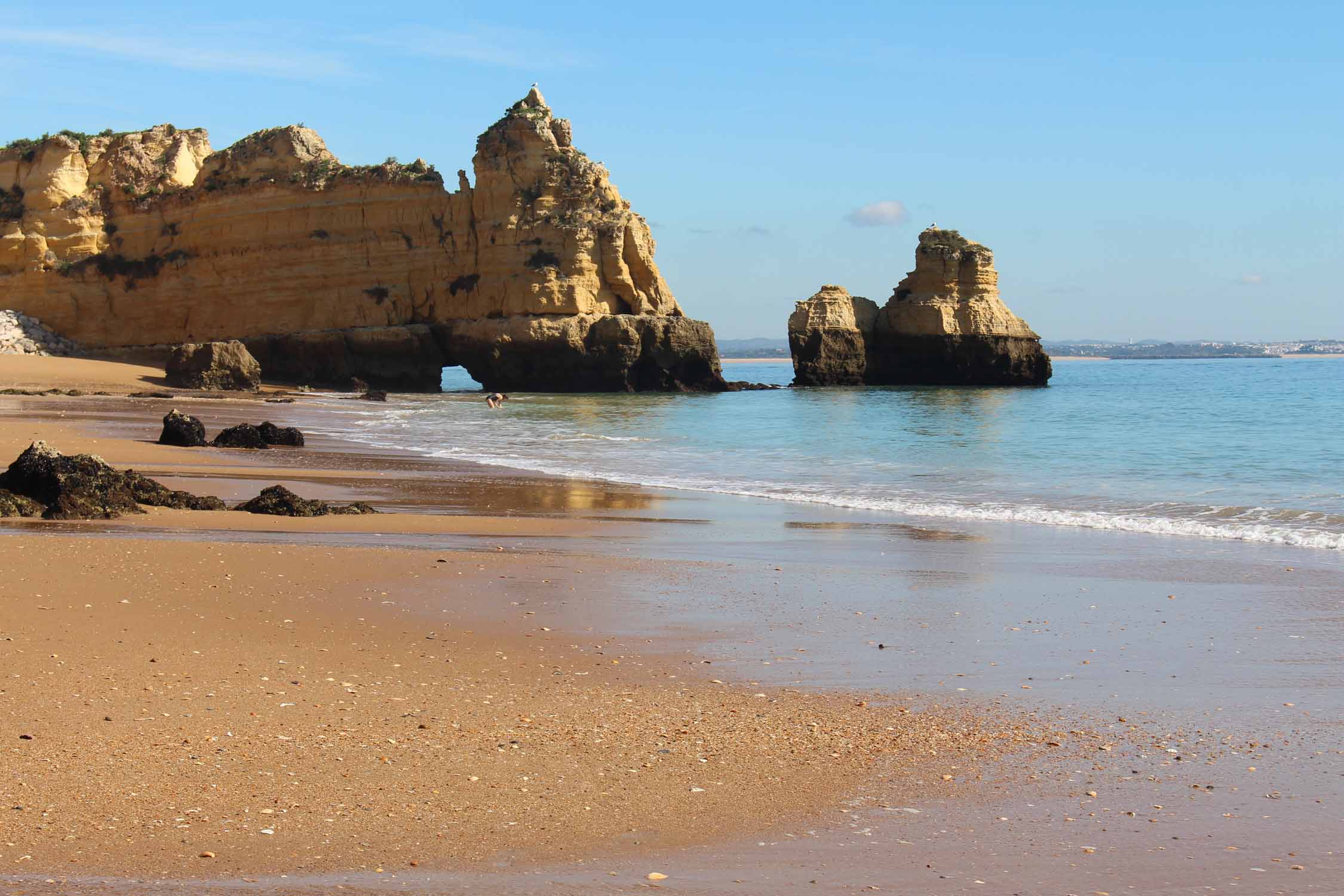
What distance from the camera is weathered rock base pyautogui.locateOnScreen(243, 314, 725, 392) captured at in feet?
148

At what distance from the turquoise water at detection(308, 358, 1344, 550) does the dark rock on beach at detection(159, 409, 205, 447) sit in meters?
3.45

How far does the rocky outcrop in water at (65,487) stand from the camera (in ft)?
32.3

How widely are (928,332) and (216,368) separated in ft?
95.9

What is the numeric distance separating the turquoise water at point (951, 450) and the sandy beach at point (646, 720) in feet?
14.3

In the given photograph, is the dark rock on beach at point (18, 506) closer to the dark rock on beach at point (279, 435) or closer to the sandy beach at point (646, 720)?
the sandy beach at point (646, 720)

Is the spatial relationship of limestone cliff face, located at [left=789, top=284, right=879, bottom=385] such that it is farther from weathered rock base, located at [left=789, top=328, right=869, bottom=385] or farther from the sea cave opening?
the sea cave opening

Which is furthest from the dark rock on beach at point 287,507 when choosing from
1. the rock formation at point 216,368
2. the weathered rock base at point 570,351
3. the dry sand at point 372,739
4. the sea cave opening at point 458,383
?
the sea cave opening at point 458,383

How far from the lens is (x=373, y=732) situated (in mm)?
4652

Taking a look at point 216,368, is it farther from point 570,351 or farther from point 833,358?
point 833,358

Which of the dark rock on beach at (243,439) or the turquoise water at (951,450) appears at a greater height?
the dark rock on beach at (243,439)

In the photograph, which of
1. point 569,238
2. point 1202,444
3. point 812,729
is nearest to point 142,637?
point 812,729

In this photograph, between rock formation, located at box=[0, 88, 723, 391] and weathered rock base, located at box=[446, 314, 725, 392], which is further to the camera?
rock formation, located at box=[0, 88, 723, 391]

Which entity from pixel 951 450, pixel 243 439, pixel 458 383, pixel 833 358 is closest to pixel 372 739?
pixel 243 439

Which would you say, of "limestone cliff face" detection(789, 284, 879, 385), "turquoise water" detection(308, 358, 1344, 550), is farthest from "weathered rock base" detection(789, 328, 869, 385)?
"turquoise water" detection(308, 358, 1344, 550)
